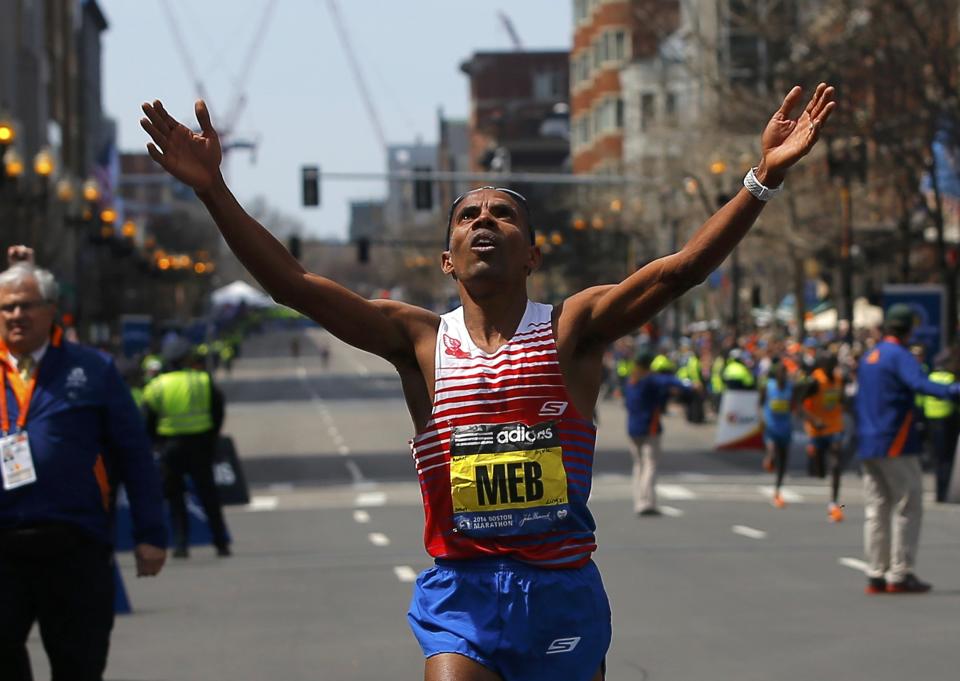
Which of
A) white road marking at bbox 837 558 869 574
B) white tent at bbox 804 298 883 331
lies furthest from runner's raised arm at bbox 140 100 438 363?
white tent at bbox 804 298 883 331

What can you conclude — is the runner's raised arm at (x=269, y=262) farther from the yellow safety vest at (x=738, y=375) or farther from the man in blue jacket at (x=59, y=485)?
the yellow safety vest at (x=738, y=375)

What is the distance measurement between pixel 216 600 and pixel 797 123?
976cm

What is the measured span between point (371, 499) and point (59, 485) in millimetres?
18635

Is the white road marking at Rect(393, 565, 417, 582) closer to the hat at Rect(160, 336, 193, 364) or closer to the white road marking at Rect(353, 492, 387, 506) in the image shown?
the hat at Rect(160, 336, 193, 364)

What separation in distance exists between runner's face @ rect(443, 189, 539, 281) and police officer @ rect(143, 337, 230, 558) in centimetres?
1229

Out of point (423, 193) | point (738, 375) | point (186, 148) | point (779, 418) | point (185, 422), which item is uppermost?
point (423, 193)

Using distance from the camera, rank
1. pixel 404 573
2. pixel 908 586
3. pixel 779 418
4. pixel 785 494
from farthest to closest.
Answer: pixel 785 494, pixel 779 418, pixel 404 573, pixel 908 586

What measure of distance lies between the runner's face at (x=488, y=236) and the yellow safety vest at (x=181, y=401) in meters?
12.3

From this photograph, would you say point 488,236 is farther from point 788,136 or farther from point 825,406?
point 825,406

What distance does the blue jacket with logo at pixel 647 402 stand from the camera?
21.2 meters

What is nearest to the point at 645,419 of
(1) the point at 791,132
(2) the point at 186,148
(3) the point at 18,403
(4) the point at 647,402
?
(4) the point at 647,402

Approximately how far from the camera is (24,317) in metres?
7.44

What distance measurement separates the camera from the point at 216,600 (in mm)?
14625

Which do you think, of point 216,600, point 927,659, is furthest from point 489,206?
point 216,600
